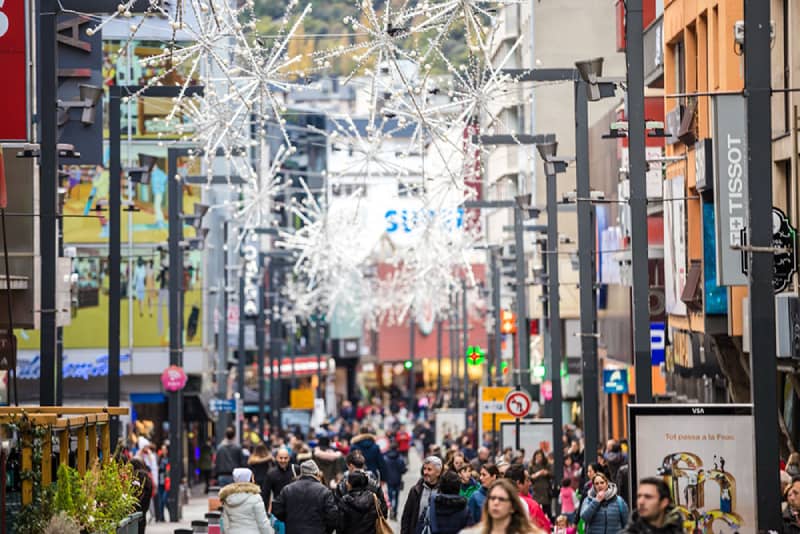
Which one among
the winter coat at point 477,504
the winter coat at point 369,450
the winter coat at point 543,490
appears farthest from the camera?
the winter coat at point 543,490

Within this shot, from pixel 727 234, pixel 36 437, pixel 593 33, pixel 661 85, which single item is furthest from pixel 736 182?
pixel 593 33

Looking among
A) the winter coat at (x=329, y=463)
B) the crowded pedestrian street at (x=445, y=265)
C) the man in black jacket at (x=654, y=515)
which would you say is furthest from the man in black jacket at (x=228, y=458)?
the man in black jacket at (x=654, y=515)

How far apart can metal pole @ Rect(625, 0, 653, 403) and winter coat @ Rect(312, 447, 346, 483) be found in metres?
7.16

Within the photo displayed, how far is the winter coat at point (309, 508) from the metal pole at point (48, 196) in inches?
201

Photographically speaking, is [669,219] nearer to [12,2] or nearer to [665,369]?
[665,369]

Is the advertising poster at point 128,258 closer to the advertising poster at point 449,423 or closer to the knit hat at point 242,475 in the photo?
the advertising poster at point 449,423

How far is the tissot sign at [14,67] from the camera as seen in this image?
84.5 feet

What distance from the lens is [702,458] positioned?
18.1 meters

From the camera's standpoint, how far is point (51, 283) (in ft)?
81.9

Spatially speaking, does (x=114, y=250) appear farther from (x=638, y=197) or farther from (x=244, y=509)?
(x=244, y=509)

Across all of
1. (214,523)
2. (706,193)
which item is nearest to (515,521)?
(214,523)

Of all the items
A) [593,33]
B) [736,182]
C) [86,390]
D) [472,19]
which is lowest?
[86,390]

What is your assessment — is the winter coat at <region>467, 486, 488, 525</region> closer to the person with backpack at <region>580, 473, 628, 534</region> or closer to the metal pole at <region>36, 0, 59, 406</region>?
the person with backpack at <region>580, 473, 628, 534</region>

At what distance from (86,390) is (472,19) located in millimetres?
47741
